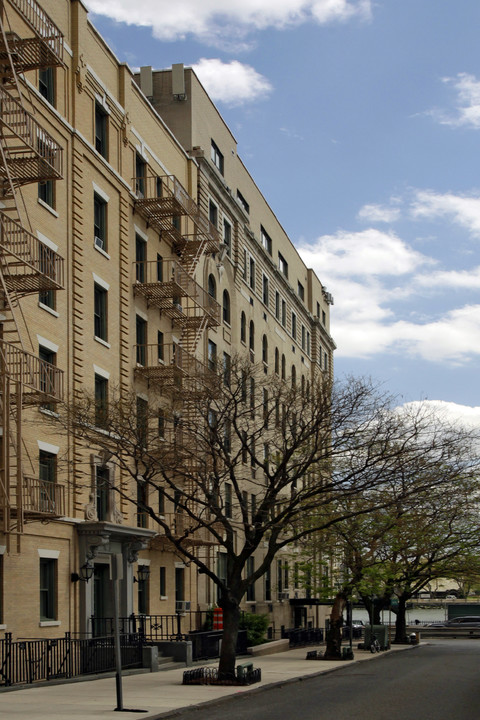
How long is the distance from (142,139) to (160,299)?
6.18 m

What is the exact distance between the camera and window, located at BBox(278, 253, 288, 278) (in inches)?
2569

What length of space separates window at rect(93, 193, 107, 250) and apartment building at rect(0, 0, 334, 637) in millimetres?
89

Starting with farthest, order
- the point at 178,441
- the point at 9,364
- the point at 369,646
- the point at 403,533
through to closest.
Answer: the point at 369,646, the point at 403,533, the point at 178,441, the point at 9,364

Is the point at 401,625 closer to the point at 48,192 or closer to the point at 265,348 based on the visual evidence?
the point at 265,348

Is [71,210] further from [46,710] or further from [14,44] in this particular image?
[46,710]

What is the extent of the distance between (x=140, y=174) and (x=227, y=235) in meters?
12.9

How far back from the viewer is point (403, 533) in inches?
1666

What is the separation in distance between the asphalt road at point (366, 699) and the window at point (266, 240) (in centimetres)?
3211

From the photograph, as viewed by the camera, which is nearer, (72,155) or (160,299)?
(72,155)

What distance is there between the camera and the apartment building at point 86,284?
25.8m

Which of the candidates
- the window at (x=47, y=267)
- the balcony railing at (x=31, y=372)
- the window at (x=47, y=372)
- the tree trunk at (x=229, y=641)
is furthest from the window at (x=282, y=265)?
the tree trunk at (x=229, y=641)

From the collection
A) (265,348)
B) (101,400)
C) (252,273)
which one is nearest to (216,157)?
(252,273)

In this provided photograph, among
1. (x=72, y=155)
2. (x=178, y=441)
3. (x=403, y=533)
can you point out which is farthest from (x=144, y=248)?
(x=403, y=533)

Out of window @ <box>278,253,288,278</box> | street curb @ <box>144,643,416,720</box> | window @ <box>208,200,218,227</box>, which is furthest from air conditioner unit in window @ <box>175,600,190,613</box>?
window @ <box>278,253,288,278</box>
